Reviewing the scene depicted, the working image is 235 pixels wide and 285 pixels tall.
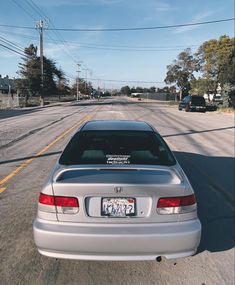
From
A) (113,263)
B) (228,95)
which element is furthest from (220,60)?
(113,263)

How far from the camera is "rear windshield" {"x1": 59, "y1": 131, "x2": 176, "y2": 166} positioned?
13.7 feet

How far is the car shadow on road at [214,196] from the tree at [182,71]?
67.3 meters

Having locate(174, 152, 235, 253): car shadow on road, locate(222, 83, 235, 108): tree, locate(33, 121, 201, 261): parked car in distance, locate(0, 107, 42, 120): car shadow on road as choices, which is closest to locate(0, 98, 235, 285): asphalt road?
locate(174, 152, 235, 253): car shadow on road

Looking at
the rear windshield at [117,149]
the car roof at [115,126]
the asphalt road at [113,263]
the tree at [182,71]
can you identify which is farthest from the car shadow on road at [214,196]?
the tree at [182,71]

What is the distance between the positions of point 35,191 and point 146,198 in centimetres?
369

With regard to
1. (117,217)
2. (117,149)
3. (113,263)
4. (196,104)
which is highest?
(196,104)

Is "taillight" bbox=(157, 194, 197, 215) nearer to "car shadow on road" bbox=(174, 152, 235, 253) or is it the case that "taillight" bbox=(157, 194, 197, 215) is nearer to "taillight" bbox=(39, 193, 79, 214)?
"taillight" bbox=(39, 193, 79, 214)

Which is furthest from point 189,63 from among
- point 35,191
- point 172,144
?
point 35,191

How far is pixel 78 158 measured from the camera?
4.26 meters

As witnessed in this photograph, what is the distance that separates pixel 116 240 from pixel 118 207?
1.02ft

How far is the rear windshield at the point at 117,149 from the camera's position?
4172 mm

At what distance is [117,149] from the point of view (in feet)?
15.3

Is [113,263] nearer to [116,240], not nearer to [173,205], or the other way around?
[116,240]

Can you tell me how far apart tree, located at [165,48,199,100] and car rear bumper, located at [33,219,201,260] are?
242 feet
